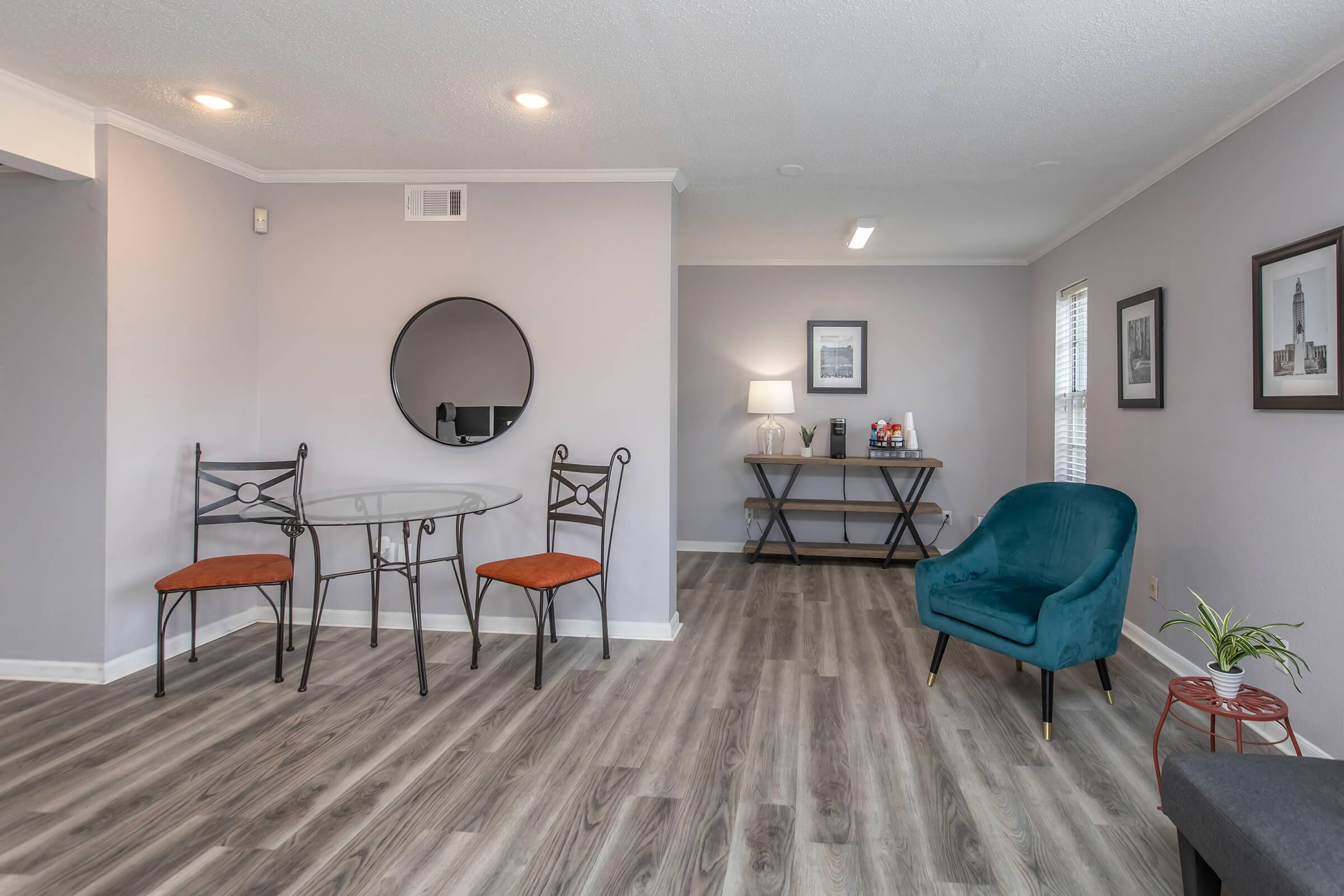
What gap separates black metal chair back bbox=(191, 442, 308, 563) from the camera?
10.8ft

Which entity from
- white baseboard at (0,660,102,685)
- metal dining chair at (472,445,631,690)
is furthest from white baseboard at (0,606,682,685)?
white baseboard at (0,660,102,685)

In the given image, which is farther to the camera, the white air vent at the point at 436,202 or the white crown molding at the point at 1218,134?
the white air vent at the point at 436,202

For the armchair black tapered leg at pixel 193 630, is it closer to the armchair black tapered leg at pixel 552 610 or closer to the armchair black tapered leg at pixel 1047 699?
the armchair black tapered leg at pixel 552 610

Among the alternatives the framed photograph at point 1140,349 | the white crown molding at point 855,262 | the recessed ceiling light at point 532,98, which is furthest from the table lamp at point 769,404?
the recessed ceiling light at point 532,98

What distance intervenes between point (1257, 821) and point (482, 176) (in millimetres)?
3701

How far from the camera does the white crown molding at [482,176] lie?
3.59 m

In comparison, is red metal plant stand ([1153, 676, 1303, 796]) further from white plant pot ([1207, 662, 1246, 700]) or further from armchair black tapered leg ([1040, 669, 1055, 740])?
armchair black tapered leg ([1040, 669, 1055, 740])

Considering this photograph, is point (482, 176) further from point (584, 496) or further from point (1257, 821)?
point (1257, 821)

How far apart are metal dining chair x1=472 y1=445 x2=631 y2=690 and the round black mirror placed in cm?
38

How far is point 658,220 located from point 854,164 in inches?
37.9

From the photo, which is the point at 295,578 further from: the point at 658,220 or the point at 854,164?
the point at 854,164

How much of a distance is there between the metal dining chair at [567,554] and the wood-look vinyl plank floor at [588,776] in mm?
261

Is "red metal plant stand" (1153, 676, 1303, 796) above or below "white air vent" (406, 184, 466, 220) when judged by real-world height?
below

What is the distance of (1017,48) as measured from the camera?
2334 mm
